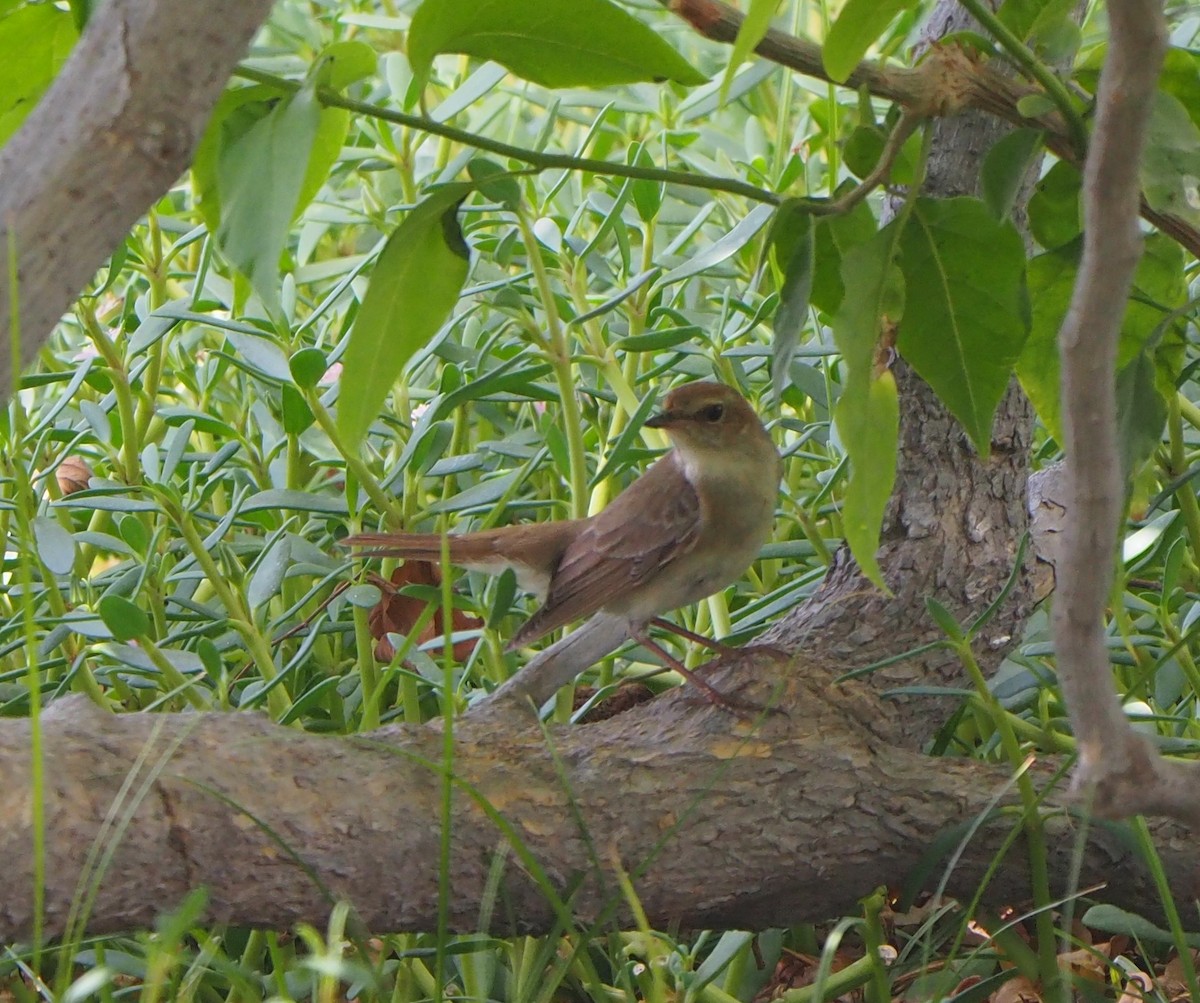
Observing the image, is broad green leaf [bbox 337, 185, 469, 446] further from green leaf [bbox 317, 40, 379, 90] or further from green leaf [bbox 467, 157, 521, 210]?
green leaf [bbox 317, 40, 379, 90]

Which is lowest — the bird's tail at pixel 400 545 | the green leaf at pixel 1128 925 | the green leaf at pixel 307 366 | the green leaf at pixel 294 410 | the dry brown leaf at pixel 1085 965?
the dry brown leaf at pixel 1085 965

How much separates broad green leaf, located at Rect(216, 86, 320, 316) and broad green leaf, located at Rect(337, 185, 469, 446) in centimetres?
26

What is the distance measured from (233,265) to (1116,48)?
2.49 ft

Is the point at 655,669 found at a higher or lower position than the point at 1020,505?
lower

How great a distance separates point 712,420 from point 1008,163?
1285 millimetres

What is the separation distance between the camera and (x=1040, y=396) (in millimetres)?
1740

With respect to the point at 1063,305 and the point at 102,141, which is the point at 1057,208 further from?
the point at 102,141

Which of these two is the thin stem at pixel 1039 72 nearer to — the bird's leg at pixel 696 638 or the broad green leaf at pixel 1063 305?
the broad green leaf at pixel 1063 305

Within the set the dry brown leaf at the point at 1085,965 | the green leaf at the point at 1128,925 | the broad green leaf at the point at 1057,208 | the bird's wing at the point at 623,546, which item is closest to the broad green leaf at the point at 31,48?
the broad green leaf at the point at 1057,208

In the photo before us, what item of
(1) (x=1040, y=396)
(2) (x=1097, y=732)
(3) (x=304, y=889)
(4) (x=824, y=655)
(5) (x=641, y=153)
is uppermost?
(5) (x=641, y=153)

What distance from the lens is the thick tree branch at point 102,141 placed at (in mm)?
1062

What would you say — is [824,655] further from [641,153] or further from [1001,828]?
[641,153]

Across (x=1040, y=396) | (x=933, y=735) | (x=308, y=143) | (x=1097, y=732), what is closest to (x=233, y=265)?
(x=308, y=143)

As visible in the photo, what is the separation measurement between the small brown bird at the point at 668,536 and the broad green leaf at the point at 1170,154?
1222 millimetres
